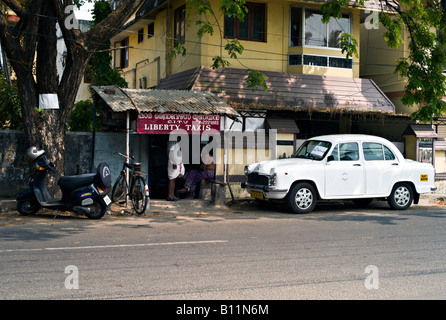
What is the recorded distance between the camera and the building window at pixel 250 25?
58.2 feet

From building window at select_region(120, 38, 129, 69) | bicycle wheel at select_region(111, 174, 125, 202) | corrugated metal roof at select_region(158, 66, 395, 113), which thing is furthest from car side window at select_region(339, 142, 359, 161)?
building window at select_region(120, 38, 129, 69)

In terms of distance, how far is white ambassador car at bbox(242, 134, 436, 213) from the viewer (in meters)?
12.4

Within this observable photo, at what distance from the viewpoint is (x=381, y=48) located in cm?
2102

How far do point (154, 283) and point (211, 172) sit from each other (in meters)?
8.59

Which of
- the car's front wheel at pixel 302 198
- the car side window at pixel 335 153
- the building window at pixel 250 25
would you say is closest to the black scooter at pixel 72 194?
the car's front wheel at pixel 302 198

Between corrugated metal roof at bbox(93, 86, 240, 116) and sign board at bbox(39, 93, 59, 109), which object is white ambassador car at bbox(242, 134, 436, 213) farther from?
sign board at bbox(39, 93, 59, 109)

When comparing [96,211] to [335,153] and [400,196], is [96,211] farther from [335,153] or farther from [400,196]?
[400,196]

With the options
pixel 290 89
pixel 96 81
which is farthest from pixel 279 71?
pixel 96 81

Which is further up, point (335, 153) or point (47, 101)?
point (47, 101)

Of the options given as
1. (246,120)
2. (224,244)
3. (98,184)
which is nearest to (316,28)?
(246,120)

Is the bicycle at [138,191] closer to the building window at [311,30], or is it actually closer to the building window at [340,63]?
the building window at [311,30]

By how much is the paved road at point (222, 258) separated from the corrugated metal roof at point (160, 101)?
304 centimetres

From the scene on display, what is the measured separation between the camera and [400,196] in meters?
13.6

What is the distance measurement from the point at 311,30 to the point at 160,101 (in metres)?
7.81
